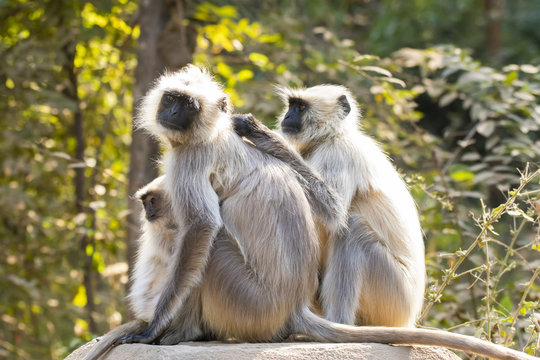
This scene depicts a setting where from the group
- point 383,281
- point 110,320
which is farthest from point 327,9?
point 383,281

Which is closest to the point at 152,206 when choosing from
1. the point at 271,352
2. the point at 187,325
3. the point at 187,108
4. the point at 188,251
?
the point at 188,251

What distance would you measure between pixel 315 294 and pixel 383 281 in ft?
1.27

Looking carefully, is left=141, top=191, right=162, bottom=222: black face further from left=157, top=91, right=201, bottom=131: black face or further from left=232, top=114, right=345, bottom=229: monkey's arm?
left=232, top=114, right=345, bottom=229: monkey's arm

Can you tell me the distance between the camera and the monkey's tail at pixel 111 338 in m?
3.39

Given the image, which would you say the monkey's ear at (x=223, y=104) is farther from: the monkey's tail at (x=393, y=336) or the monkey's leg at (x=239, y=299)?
the monkey's tail at (x=393, y=336)

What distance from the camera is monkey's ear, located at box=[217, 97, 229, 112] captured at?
12.9 ft

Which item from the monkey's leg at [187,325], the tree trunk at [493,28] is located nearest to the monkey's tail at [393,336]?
the monkey's leg at [187,325]

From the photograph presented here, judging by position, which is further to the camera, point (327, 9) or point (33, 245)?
point (327, 9)

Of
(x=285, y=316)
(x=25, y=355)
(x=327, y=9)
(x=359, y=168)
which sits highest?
(x=327, y=9)

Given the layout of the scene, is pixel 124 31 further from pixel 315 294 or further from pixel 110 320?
pixel 315 294

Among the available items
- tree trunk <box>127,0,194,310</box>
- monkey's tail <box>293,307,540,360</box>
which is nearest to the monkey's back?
monkey's tail <box>293,307,540,360</box>

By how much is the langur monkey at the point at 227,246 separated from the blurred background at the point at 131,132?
1.81 meters

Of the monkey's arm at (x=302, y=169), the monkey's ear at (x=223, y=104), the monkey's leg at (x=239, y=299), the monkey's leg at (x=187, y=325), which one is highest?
the monkey's ear at (x=223, y=104)

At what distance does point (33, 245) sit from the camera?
717 cm
